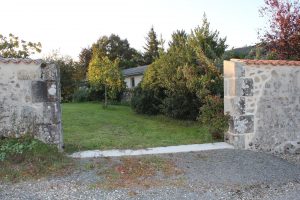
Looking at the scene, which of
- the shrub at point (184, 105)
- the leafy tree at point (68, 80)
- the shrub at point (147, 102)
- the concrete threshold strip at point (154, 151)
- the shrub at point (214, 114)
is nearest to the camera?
the concrete threshold strip at point (154, 151)

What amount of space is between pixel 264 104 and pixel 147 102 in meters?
9.74

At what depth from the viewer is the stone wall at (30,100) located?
7.68 m

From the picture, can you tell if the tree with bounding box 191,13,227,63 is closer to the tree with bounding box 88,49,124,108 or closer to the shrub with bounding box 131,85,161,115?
the shrub with bounding box 131,85,161,115

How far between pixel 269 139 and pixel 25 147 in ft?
20.5

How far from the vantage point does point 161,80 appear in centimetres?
1594

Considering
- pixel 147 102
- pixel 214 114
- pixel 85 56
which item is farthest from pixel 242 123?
pixel 85 56

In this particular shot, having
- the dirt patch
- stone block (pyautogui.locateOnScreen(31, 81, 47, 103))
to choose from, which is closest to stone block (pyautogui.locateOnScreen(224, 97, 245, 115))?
the dirt patch

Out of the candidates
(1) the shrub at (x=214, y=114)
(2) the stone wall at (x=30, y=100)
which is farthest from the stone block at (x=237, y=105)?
(2) the stone wall at (x=30, y=100)

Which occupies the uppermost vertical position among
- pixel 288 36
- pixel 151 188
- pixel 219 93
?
pixel 288 36

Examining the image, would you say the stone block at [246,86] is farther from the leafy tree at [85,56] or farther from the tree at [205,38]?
the leafy tree at [85,56]

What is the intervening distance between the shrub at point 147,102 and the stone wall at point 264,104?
28.1 feet

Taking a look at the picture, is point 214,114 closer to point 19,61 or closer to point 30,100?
point 30,100

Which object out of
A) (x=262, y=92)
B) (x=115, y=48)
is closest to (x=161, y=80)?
(x=262, y=92)

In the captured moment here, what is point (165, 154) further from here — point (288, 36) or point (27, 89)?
point (288, 36)
